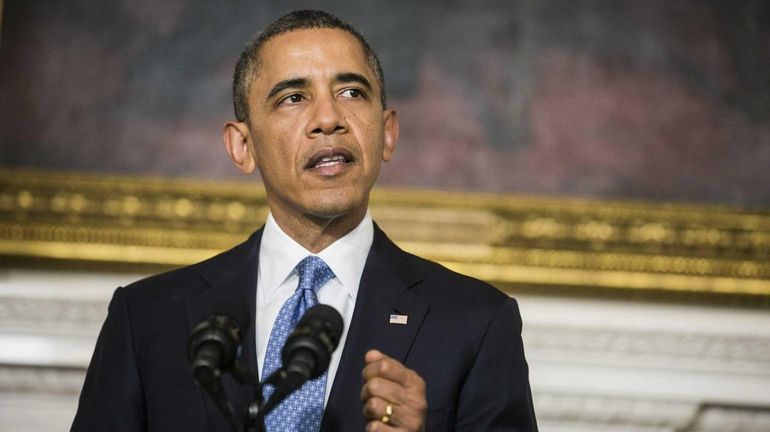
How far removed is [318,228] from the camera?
7.42 ft

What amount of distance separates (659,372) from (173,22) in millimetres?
2006

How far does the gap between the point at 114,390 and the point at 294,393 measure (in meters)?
0.36

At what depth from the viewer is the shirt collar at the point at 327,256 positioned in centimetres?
225

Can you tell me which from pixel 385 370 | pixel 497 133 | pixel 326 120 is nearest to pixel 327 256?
pixel 326 120

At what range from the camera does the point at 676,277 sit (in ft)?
12.0

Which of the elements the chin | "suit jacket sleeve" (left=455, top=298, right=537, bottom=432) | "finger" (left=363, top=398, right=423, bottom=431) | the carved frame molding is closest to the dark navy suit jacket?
"suit jacket sleeve" (left=455, top=298, right=537, bottom=432)

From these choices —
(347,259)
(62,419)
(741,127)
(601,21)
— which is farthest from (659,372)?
(62,419)

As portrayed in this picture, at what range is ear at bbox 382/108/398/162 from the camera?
7.75ft

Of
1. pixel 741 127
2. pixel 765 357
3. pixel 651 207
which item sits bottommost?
pixel 765 357

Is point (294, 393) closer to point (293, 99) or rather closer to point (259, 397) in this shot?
point (259, 397)

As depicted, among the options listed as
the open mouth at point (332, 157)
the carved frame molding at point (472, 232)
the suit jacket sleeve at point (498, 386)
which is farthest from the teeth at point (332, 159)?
the carved frame molding at point (472, 232)

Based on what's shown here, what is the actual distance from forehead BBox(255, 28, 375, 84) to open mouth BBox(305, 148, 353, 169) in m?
0.17

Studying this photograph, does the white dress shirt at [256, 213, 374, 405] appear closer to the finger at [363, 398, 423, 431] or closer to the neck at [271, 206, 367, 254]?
the neck at [271, 206, 367, 254]

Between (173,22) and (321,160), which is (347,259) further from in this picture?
(173,22)
